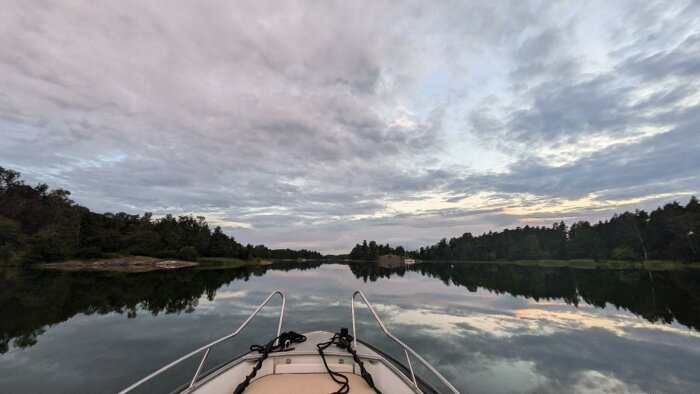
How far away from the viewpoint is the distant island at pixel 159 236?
2532 inches

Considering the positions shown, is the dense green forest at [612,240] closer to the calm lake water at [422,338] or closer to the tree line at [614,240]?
the tree line at [614,240]

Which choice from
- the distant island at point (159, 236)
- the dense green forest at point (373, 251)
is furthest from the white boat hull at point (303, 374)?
the dense green forest at point (373, 251)

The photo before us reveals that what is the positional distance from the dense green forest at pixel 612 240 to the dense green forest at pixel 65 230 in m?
120

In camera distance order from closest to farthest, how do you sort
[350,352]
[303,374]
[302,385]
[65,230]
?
[302,385]
[303,374]
[350,352]
[65,230]

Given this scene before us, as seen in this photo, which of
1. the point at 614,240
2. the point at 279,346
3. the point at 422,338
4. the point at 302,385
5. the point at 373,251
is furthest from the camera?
the point at 373,251

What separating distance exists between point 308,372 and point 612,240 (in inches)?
4482

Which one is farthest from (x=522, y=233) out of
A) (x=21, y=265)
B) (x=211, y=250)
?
(x=21, y=265)

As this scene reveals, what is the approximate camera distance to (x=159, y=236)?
294 ft

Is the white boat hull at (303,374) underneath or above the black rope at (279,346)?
underneath

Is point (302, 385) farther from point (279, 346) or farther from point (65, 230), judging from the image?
point (65, 230)

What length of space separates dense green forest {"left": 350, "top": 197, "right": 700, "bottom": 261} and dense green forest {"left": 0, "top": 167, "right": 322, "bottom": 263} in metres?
120

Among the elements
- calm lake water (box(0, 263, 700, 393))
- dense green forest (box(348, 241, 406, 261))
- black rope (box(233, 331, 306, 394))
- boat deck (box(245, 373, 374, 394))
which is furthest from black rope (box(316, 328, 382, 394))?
dense green forest (box(348, 241, 406, 261))

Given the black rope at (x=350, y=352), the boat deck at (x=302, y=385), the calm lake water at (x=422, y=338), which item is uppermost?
the black rope at (x=350, y=352)

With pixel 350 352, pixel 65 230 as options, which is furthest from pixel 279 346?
pixel 65 230
